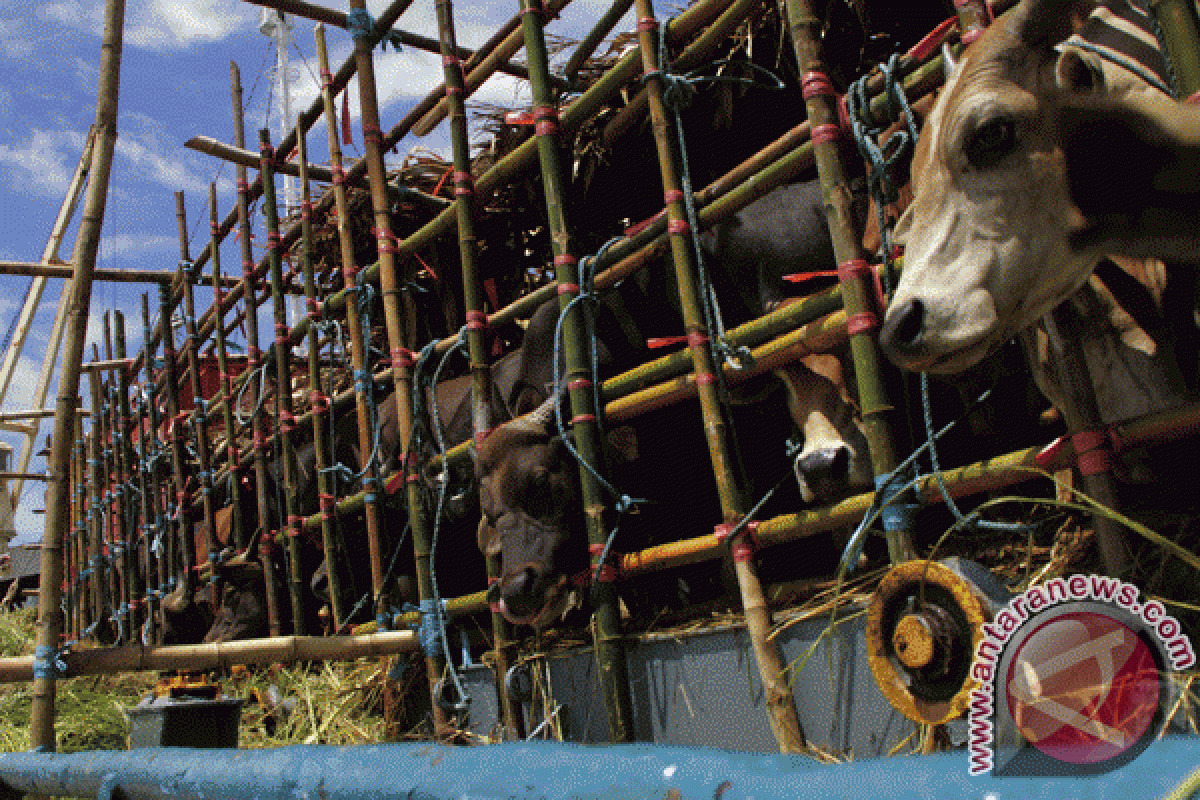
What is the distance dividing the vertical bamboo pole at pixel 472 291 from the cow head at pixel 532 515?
0.30 metres

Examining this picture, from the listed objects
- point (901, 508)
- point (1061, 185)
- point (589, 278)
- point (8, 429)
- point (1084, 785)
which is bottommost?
point (1084, 785)

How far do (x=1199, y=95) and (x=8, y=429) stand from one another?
1859 cm

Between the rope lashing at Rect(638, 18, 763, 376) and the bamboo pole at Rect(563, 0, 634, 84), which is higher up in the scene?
the bamboo pole at Rect(563, 0, 634, 84)

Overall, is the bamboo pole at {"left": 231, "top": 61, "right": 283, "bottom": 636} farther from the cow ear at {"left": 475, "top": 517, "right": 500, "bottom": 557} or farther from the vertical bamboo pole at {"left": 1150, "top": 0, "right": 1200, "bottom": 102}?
the vertical bamboo pole at {"left": 1150, "top": 0, "right": 1200, "bottom": 102}

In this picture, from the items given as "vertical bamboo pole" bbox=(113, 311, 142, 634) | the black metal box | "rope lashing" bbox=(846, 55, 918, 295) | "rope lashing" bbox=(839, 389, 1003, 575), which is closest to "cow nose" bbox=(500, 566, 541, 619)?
the black metal box

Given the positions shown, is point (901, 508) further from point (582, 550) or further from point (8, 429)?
point (8, 429)

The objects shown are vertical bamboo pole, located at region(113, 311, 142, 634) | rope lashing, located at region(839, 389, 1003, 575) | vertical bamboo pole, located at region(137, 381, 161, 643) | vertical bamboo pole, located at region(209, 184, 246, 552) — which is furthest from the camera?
vertical bamboo pole, located at region(113, 311, 142, 634)

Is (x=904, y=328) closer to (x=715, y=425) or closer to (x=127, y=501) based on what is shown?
(x=715, y=425)

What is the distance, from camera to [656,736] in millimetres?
3883

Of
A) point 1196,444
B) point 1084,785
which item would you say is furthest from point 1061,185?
point 1084,785

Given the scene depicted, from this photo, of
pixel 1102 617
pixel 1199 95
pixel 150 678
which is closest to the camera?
pixel 1102 617

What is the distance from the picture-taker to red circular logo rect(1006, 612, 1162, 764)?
1353mm

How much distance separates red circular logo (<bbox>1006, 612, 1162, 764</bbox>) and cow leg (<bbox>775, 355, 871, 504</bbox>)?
1.83m

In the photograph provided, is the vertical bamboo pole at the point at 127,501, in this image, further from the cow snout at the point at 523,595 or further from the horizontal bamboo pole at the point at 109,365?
the cow snout at the point at 523,595
